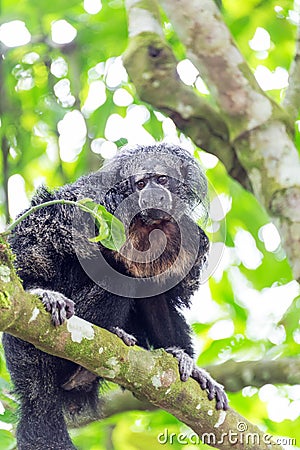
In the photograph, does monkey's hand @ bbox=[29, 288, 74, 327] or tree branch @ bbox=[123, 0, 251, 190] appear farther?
tree branch @ bbox=[123, 0, 251, 190]

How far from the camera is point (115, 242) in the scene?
9.21 ft

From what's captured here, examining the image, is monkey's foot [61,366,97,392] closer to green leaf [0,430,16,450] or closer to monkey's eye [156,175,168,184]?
green leaf [0,430,16,450]

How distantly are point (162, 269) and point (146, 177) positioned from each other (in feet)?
1.92

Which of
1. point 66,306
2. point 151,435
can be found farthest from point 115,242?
point 151,435

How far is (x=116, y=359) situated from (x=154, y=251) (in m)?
1.25

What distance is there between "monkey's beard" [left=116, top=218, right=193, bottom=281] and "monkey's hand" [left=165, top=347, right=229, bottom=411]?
51 centimetres

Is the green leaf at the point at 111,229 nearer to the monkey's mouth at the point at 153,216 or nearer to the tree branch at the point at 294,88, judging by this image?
the monkey's mouth at the point at 153,216

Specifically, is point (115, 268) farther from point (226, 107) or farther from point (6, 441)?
point (226, 107)

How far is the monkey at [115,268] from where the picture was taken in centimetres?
382

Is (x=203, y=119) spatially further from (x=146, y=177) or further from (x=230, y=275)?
(x=230, y=275)

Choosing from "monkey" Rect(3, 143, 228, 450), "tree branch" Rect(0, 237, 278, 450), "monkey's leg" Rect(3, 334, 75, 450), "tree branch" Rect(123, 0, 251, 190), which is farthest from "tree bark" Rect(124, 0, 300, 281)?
"monkey's leg" Rect(3, 334, 75, 450)

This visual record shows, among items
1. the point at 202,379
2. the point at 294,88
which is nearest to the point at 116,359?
the point at 202,379

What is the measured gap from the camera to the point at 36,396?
154 inches

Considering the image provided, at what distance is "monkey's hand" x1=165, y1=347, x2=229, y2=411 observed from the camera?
3.61 m
